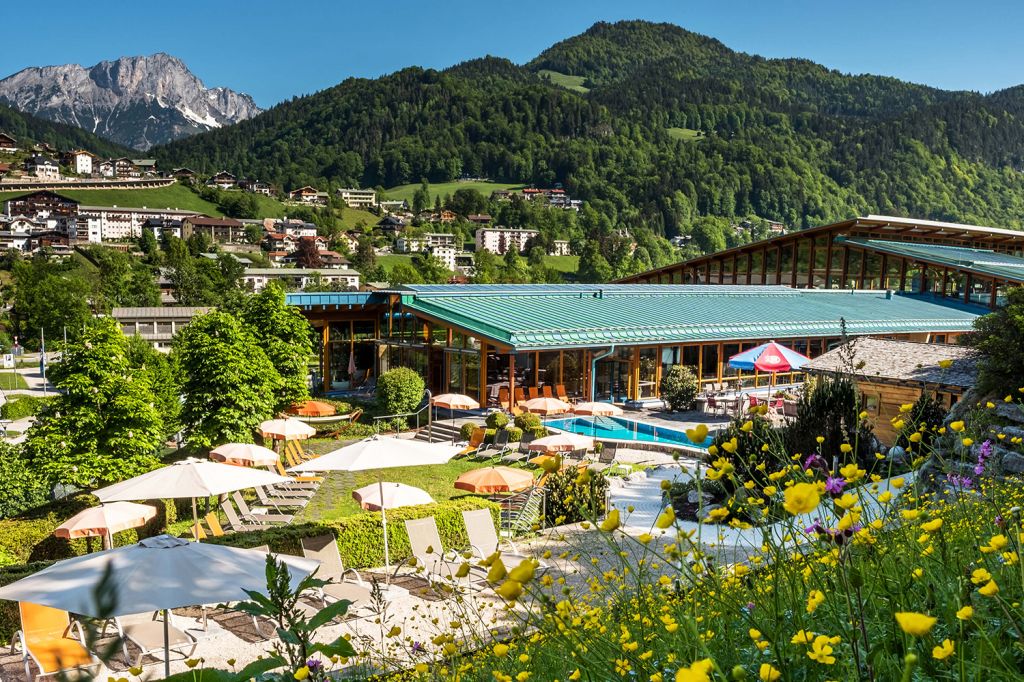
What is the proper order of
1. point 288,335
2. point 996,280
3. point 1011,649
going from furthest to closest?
point 996,280, point 288,335, point 1011,649

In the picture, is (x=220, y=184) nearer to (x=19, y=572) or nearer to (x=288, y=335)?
(x=288, y=335)

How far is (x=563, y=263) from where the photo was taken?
375ft

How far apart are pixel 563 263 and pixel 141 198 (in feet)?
234

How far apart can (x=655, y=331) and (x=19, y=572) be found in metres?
17.5

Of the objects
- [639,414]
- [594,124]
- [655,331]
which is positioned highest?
[594,124]

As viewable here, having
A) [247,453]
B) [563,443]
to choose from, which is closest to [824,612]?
[563,443]

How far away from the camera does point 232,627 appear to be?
7566mm

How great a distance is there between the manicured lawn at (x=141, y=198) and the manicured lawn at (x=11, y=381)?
92498 mm

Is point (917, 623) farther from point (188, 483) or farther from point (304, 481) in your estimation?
point (304, 481)

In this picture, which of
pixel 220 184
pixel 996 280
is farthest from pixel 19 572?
pixel 220 184

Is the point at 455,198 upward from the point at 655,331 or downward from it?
upward

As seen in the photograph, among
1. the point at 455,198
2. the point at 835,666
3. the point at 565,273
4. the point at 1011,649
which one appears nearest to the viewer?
the point at 1011,649

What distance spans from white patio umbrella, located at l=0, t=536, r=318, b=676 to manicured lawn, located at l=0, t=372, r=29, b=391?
3705 centimetres

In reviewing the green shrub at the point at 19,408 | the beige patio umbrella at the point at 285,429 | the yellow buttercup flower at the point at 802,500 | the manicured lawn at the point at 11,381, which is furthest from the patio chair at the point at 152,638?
the manicured lawn at the point at 11,381
